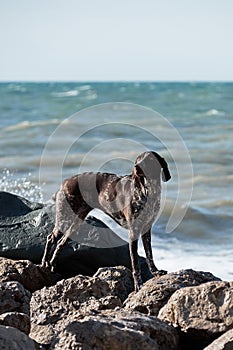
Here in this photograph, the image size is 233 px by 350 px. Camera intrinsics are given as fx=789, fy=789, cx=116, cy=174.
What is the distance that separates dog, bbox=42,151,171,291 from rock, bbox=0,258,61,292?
1.77 ft

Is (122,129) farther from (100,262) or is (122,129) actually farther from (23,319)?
(23,319)

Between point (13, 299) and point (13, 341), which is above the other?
point (13, 341)

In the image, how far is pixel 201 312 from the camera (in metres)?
5.21

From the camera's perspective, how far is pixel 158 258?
9672mm

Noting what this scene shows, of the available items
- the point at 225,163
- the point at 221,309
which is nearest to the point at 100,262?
the point at 221,309

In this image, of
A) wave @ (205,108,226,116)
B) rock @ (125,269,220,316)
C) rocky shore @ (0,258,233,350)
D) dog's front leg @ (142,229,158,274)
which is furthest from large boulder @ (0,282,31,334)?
wave @ (205,108,226,116)

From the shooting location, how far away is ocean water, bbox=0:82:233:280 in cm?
1063

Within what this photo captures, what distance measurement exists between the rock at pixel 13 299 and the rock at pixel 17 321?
0.51 metres

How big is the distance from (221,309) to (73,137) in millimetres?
19857

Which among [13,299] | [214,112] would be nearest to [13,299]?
[13,299]

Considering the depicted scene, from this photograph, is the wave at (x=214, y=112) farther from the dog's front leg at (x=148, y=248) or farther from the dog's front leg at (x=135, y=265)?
the dog's front leg at (x=135, y=265)

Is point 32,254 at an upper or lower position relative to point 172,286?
lower

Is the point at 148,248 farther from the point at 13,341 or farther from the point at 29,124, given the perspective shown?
the point at 29,124

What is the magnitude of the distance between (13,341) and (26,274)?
2.80 meters
